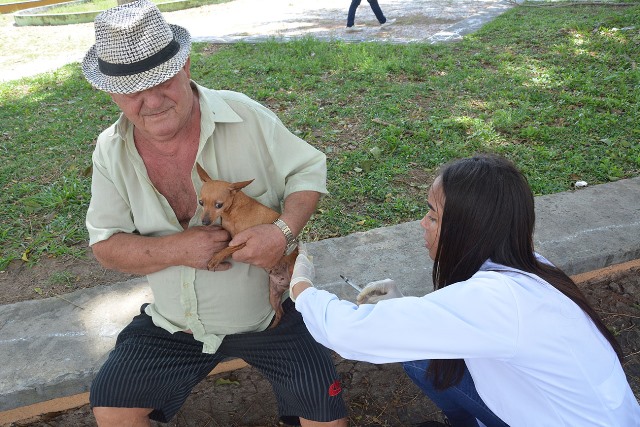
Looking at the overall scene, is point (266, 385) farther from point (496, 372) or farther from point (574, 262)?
point (574, 262)

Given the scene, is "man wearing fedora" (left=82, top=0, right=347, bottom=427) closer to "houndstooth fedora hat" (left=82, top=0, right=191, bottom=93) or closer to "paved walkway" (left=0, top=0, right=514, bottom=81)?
"houndstooth fedora hat" (left=82, top=0, right=191, bottom=93)

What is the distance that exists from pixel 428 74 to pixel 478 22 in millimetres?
3844

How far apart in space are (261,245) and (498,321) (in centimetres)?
99

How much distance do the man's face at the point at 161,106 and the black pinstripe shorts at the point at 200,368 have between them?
886mm

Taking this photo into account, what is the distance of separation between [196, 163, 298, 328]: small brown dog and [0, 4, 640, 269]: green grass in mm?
1379

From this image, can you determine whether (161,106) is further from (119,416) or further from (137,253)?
→ (119,416)

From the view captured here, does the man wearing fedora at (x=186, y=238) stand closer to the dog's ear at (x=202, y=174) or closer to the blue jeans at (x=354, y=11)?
the dog's ear at (x=202, y=174)

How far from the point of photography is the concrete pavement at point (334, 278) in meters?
2.54

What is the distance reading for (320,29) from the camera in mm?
10039

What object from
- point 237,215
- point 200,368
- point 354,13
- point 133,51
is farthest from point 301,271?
point 354,13

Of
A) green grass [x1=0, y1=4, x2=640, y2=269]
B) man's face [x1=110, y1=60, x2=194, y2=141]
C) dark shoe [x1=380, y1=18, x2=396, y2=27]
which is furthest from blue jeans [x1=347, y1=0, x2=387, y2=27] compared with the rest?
man's face [x1=110, y1=60, x2=194, y2=141]

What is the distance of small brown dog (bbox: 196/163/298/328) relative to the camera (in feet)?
7.04

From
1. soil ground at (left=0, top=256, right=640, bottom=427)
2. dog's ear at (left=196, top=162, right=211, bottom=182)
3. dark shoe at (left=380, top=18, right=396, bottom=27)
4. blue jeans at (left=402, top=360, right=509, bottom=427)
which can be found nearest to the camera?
blue jeans at (left=402, top=360, right=509, bottom=427)

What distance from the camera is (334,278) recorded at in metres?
3.09
